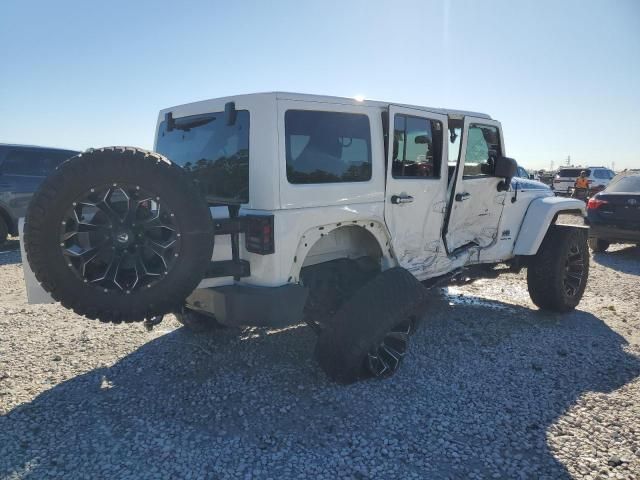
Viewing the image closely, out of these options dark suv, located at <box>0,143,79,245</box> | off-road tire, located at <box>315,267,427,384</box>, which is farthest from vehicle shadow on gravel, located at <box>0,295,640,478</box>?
dark suv, located at <box>0,143,79,245</box>

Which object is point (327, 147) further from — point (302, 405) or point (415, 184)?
point (302, 405)

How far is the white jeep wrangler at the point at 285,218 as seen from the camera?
265 centimetres

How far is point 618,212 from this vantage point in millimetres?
8469

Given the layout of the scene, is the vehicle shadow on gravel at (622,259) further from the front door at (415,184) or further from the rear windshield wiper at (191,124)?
the rear windshield wiper at (191,124)

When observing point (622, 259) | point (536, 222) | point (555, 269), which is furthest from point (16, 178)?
point (622, 259)

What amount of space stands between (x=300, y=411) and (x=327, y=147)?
188 centimetres

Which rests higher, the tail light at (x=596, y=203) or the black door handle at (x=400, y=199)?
the black door handle at (x=400, y=199)

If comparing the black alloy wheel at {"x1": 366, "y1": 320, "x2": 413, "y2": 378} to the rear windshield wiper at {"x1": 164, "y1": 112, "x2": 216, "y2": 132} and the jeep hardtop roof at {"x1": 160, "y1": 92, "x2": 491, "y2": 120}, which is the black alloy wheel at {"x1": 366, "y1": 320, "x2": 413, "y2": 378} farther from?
the rear windshield wiper at {"x1": 164, "y1": 112, "x2": 216, "y2": 132}

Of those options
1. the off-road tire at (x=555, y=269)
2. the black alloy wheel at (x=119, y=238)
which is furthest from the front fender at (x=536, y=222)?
the black alloy wheel at (x=119, y=238)

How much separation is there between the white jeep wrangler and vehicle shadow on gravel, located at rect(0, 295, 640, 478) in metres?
0.39

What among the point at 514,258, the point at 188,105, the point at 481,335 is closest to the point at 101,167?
the point at 188,105

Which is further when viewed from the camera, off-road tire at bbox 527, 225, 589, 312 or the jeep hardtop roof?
off-road tire at bbox 527, 225, 589, 312

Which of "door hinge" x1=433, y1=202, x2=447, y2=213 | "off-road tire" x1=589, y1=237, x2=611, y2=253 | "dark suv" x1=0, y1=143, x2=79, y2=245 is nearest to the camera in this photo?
"door hinge" x1=433, y1=202, x2=447, y2=213

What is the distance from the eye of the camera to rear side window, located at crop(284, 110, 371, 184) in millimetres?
3162
